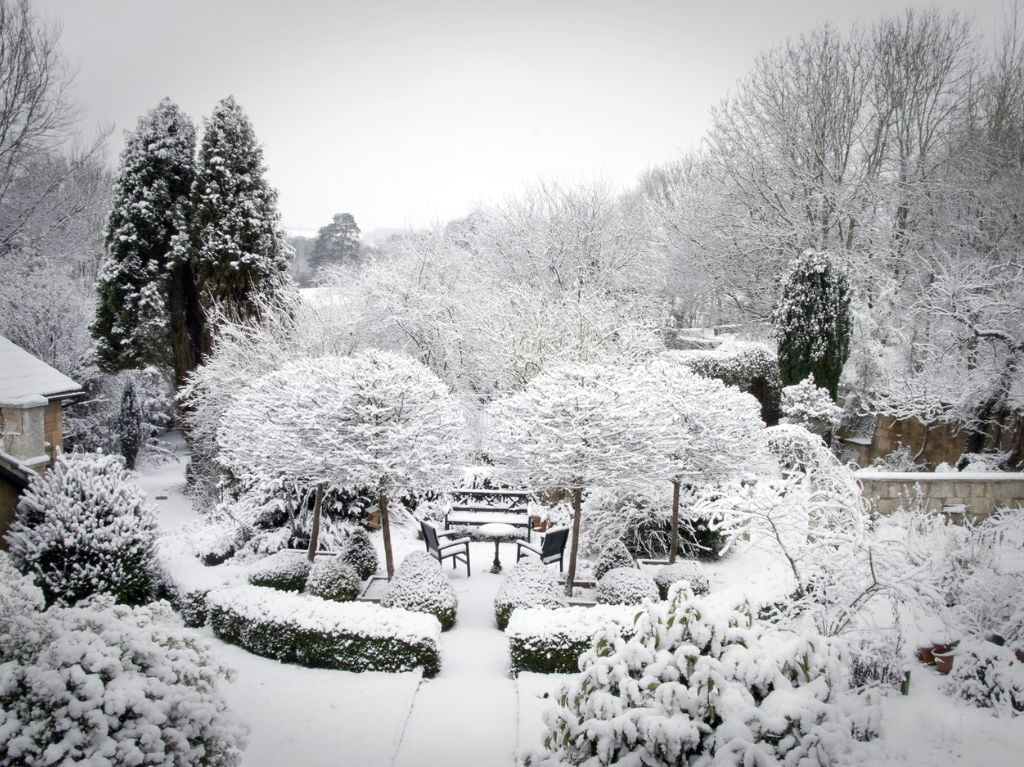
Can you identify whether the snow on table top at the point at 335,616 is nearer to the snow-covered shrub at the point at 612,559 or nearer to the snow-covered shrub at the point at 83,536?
the snow-covered shrub at the point at 83,536

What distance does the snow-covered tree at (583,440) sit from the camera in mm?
7750

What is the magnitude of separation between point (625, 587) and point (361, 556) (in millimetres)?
4099

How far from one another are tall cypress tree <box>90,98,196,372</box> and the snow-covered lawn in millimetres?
11391

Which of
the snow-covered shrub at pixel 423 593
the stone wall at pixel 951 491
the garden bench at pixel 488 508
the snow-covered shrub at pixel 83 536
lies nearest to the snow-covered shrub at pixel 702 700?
the snow-covered shrub at pixel 423 593

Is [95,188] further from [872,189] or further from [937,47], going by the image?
[937,47]

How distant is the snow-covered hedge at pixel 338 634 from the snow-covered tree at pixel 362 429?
1749mm

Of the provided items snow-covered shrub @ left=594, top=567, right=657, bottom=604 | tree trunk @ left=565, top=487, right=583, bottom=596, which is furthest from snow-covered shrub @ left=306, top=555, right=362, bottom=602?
snow-covered shrub @ left=594, top=567, right=657, bottom=604

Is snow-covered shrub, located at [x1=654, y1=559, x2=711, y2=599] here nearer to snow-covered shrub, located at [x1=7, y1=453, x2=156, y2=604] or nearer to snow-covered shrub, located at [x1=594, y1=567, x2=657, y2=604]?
snow-covered shrub, located at [x1=594, y1=567, x2=657, y2=604]

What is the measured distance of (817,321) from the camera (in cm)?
1409

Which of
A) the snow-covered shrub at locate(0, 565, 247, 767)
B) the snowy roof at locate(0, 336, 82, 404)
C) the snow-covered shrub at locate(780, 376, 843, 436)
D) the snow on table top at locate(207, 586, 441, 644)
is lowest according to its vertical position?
the snow on table top at locate(207, 586, 441, 644)

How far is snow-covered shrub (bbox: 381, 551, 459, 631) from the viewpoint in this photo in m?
7.55

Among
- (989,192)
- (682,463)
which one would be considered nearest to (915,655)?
(682,463)

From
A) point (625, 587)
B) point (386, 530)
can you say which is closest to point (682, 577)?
point (625, 587)

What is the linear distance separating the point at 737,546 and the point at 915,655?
4047 mm
